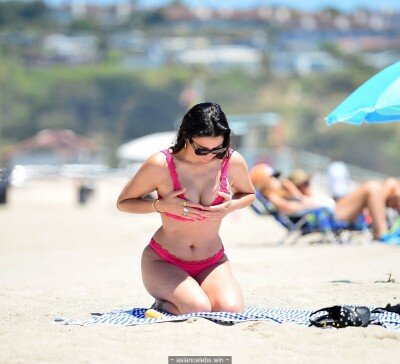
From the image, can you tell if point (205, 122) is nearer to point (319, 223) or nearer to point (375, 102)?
point (375, 102)

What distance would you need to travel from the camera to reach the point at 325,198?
10.8m

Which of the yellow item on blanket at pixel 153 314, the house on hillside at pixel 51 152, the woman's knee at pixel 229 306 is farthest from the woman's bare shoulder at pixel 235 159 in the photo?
the house on hillside at pixel 51 152

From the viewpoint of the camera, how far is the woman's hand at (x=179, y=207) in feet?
17.5

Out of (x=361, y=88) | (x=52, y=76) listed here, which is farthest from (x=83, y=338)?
(x=52, y=76)

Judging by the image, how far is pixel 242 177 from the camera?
222 inches

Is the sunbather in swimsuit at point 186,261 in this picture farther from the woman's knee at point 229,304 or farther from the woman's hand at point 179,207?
the woman's knee at point 229,304

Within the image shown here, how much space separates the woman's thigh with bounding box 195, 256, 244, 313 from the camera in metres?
5.36

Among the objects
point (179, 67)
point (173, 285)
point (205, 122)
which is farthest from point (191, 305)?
point (179, 67)

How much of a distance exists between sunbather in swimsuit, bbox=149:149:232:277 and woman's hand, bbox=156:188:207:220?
84mm

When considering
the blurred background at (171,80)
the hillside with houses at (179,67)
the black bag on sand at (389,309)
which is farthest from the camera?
the hillside with houses at (179,67)

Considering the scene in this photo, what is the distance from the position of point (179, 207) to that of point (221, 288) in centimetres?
48

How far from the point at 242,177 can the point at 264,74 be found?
4035 inches

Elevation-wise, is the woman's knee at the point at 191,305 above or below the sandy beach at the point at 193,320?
above

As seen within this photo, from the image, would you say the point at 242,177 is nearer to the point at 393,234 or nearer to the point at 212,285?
the point at 212,285
